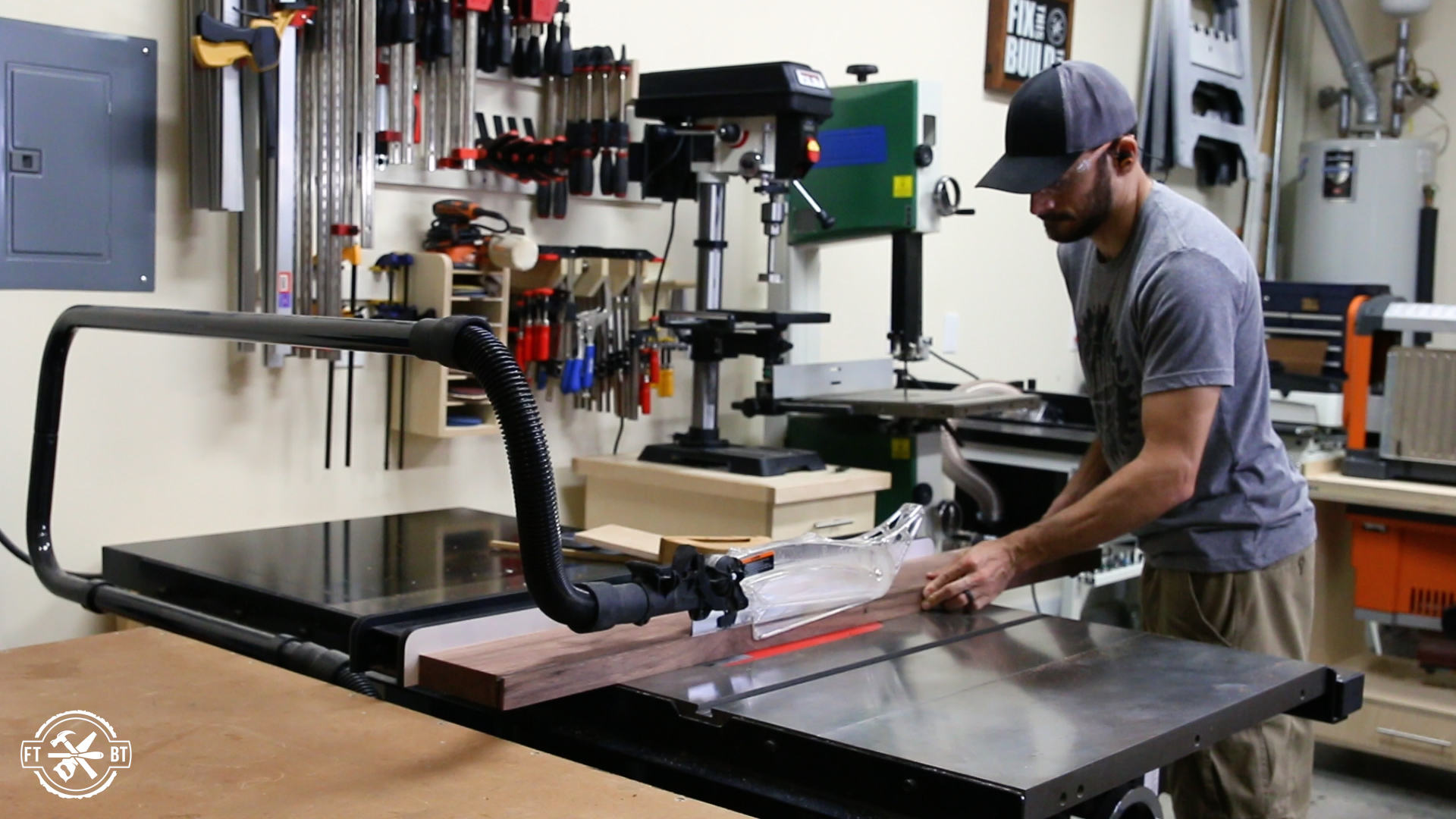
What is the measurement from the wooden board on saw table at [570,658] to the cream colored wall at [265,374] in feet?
3.96

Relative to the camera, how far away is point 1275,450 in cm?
195

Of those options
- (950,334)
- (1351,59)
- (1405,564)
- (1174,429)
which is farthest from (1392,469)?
(1351,59)

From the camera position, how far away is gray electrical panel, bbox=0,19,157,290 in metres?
2.12

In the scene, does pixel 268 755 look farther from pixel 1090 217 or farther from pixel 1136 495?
pixel 1090 217

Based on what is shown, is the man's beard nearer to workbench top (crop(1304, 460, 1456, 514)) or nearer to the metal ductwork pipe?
workbench top (crop(1304, 460, 1456, 514))

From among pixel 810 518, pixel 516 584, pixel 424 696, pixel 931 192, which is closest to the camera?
pixel 424 696

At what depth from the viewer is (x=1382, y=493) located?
3.14 metres

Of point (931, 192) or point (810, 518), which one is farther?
point (931, 192)

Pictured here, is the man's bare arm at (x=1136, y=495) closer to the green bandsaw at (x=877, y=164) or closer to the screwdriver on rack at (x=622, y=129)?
the green bandsaw at (x=877, y=164)

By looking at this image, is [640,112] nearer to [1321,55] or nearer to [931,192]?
[931,192]

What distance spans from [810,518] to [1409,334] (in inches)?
94.2

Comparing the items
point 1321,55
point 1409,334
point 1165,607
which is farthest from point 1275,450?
point 1321,55

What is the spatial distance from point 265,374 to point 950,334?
7.07 feet

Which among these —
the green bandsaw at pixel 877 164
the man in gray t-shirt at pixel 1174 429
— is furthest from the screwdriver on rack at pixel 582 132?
the man in gray t-shirt at pixel 1174 429
